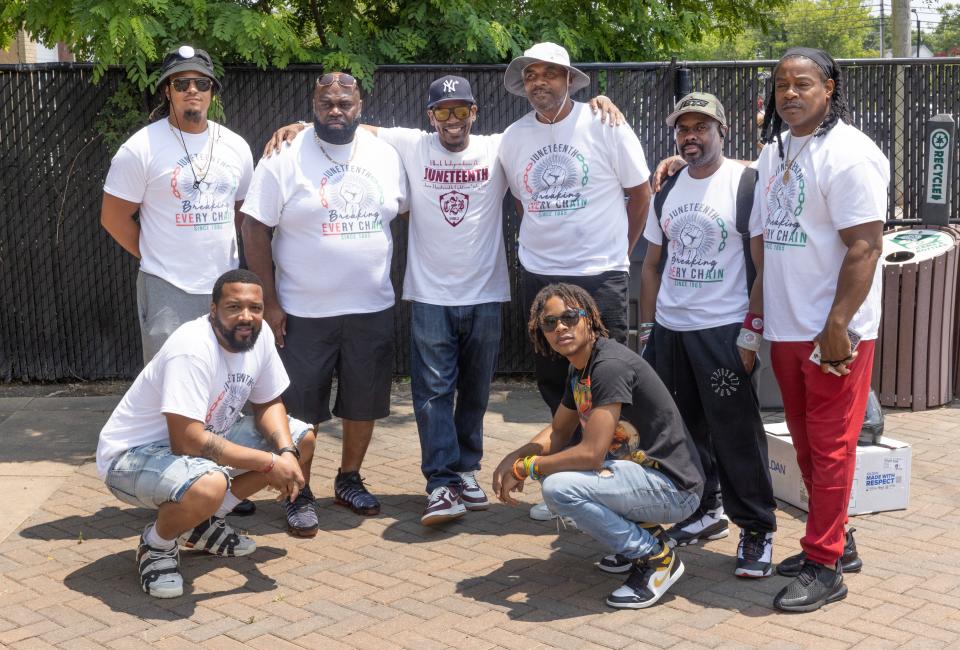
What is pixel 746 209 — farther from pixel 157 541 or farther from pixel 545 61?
pixel 157 541

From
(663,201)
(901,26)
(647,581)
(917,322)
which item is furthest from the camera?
(901,26)

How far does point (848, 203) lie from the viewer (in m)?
4.08

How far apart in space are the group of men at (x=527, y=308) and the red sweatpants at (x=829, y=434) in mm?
10

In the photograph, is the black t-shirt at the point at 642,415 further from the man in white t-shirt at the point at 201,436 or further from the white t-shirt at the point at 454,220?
the man in white t-shirt at the point at 201,436

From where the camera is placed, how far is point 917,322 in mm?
7066

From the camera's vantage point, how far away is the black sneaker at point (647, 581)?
170 inches

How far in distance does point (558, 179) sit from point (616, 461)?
142 centimetres

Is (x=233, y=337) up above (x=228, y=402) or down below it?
above

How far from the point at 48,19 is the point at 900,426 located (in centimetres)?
597

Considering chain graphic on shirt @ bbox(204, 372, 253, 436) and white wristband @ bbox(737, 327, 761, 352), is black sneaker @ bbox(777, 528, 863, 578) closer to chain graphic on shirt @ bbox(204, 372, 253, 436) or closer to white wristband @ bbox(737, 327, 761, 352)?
white wristband @ bbox(737, 327, 761, 352)

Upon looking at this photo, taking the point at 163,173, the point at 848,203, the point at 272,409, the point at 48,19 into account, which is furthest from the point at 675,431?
the point at 48,19

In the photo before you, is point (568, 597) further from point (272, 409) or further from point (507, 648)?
point (272, 409)

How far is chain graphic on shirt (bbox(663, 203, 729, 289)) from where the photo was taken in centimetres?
473

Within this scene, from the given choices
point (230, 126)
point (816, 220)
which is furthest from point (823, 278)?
point (230, 126)
